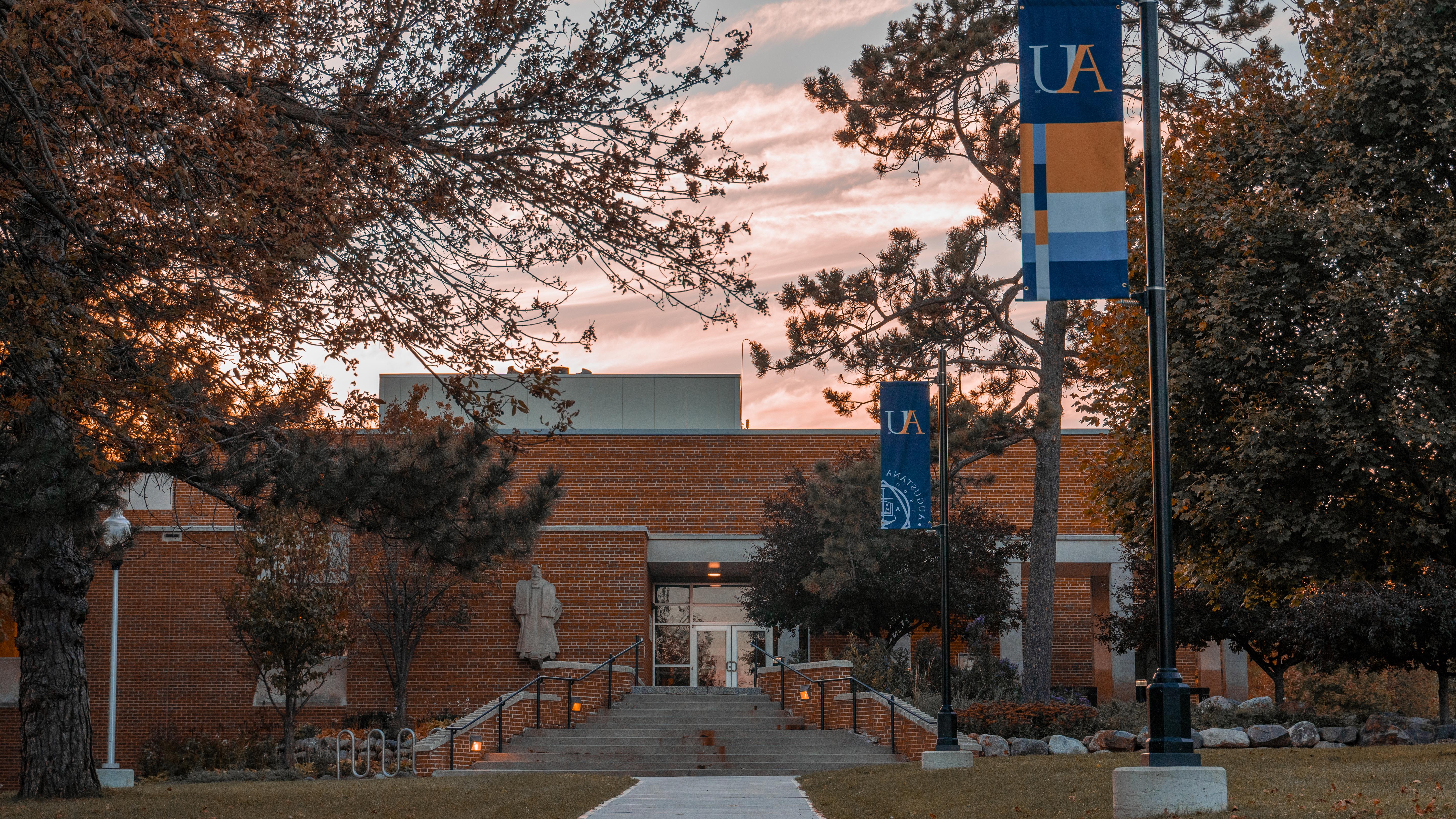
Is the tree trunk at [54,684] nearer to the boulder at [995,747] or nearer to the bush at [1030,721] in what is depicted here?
the boulder at [995,747]

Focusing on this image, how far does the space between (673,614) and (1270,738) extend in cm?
1889

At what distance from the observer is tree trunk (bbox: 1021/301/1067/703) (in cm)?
2444

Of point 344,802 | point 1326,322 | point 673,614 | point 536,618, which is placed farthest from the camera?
point 673,614

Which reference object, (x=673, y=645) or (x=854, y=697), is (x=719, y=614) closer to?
(x=673, y=645)

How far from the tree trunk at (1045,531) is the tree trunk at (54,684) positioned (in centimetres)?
1667

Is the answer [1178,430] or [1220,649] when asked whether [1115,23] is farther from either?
[1220,649]

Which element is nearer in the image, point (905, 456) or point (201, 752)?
point (905, 456)

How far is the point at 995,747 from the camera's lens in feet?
66.8

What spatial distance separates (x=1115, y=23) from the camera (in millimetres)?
8508

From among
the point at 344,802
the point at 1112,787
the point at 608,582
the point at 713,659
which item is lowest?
the point at 713,659

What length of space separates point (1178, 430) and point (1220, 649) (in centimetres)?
2251

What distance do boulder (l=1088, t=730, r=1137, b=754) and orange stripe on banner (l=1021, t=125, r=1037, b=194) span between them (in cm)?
1455

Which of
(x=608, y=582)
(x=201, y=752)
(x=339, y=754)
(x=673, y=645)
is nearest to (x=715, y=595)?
(x=673, y=645)

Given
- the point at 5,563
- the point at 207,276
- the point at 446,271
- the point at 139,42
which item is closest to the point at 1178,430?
the point at 446,271
